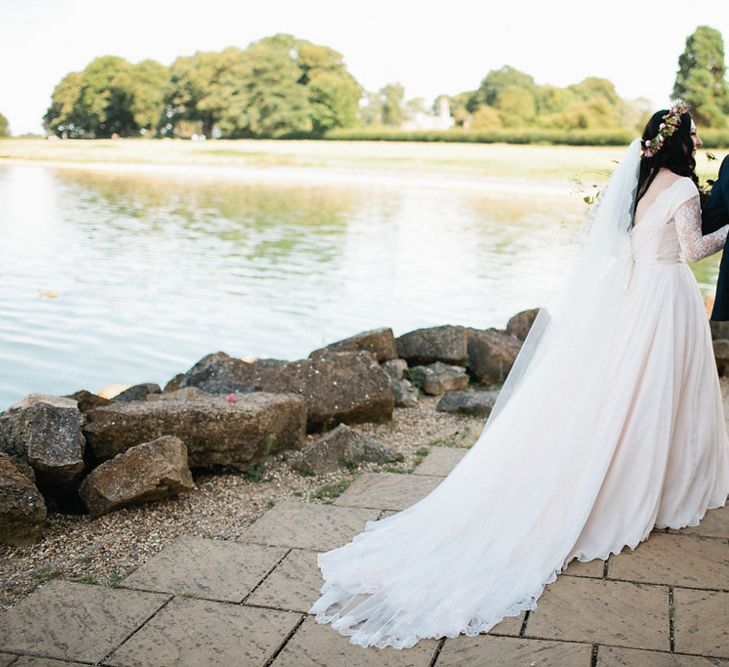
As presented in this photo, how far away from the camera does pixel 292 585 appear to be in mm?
3693

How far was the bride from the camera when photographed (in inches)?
146

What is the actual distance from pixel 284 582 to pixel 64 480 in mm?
1687

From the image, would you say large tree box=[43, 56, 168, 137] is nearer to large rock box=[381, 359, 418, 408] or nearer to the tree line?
the tree line

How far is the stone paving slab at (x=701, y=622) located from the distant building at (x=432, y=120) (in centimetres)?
9023

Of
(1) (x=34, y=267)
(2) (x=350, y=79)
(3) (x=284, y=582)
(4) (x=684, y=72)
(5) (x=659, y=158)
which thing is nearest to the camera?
(3) (x=284, y=582)

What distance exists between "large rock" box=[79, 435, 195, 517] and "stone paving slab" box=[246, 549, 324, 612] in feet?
3.30

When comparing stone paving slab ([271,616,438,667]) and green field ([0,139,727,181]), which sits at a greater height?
green field ([0,139,727,181])

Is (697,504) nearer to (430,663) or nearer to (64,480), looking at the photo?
(430,663)

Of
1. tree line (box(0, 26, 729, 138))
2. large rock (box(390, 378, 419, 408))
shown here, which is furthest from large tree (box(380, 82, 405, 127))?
large rock (box(390, 378, 419, 408))

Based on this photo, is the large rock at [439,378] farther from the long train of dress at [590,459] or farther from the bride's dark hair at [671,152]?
the bride's dark hair at [671,152]

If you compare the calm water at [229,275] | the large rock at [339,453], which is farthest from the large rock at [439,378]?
the large rock at [339,453]

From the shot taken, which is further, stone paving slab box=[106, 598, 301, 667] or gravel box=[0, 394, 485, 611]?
gravel box=[0, 394, 485, 611]

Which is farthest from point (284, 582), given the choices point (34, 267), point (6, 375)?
point (34, 267)

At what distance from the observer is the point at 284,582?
3.72m
